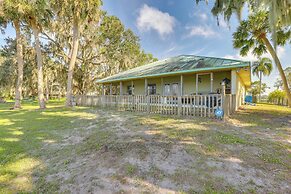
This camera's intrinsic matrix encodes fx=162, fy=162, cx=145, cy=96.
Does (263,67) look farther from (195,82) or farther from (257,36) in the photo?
(195,82)

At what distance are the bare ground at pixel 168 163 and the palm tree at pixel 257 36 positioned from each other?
9332 mm

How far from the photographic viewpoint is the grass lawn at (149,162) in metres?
2.77

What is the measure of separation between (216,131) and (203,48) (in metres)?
21.0

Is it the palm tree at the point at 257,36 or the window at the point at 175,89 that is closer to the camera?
the palm tree at the point at 257,36

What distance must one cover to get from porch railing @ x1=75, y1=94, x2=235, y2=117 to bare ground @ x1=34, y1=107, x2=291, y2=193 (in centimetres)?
275

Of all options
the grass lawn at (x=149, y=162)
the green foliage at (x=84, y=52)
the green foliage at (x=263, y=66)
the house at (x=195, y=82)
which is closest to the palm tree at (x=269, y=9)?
the house at (x=195, y=82)

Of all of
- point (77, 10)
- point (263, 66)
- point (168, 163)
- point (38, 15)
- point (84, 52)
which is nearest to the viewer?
point (168, 163)

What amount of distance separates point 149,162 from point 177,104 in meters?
6.09

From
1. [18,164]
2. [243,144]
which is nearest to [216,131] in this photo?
[243,144]

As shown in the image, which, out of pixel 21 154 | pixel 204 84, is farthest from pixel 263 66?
pixel 21 154

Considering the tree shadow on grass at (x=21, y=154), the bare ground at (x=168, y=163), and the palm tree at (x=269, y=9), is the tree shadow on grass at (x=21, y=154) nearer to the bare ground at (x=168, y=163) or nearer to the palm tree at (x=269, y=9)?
the bare ground at (x=168, y=163)

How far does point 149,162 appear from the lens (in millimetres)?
3520

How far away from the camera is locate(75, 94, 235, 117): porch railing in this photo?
8.03 meters

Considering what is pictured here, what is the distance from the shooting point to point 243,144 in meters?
4.36
